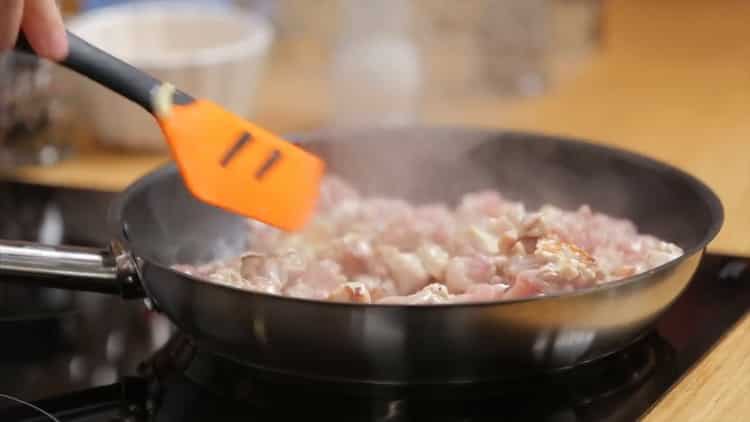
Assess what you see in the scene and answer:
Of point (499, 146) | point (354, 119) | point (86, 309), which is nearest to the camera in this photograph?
point (86, 309)

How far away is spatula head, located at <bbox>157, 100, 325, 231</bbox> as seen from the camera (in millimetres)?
1035

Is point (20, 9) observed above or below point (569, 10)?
above

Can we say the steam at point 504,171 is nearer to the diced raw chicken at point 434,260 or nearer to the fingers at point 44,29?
the diced raw chicken at point 434,260

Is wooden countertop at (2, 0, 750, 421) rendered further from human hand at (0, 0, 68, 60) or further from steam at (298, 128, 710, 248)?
human hand at (0, 0, 68, 60)

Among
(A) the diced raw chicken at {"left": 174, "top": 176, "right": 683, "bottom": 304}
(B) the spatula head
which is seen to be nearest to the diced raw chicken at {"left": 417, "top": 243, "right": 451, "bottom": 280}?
(A) the diced raw chicken at {"left": 174, "top": 176, "right": 683, "bottom": 304}

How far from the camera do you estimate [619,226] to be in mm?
1134

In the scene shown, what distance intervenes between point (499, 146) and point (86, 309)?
48cm

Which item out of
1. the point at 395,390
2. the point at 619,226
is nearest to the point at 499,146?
the point at 619,226

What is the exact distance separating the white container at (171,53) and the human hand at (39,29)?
53 centimetres

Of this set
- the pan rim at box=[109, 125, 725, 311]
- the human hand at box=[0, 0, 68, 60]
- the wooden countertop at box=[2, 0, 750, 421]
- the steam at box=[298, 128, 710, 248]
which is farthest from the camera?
the wooden countertop at box=[2, 0, 750, 421]

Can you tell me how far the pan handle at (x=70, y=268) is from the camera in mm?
980

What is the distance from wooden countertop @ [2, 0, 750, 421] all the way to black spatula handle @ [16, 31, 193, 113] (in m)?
0.49

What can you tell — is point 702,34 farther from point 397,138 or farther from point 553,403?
point 553,403

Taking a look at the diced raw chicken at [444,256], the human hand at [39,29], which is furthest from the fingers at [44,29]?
the diced raw chicken at [444,256]
